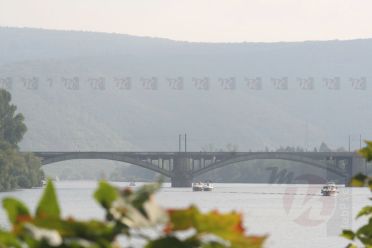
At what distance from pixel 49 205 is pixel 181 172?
15504 centimetres

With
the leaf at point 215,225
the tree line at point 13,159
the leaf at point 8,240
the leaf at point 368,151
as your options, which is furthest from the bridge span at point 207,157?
the leaf at point 8,240

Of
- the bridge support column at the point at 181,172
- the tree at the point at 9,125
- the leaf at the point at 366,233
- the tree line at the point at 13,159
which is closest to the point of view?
the leaf at the point at 366,233

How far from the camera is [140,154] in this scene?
15112 cm

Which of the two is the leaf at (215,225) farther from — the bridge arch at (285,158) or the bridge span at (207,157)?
the bridge arch at (285,158)

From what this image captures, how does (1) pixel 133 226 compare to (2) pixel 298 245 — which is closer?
(1) pixel 133 226

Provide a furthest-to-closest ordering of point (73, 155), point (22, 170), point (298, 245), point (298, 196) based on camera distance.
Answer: point (73, 155) → point (298, 196) → point (22, 170) → point (298, 245)

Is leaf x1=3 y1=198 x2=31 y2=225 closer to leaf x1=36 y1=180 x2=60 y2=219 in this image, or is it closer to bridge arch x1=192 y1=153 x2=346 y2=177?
leaf x1=36 y1=180 x2=60 y2=219

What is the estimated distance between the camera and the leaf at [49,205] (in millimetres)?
3211

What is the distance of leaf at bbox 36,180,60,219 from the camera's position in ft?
10.5

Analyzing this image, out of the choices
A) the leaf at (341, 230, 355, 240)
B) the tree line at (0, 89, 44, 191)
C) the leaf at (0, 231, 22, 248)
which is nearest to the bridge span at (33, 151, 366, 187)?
the tree line at (0, 89, 44, 191)

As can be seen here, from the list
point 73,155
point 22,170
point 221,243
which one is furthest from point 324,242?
point 73,155

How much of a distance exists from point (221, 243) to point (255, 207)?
305 ft

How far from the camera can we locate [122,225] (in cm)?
336

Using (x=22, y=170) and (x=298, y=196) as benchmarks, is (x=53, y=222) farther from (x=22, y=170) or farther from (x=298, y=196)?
(x=298, y=196)
